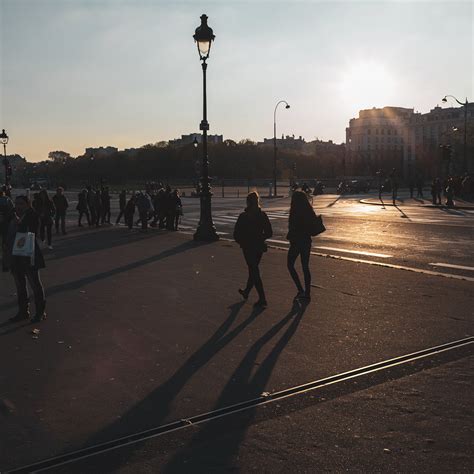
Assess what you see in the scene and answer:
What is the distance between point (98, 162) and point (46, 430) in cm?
16161

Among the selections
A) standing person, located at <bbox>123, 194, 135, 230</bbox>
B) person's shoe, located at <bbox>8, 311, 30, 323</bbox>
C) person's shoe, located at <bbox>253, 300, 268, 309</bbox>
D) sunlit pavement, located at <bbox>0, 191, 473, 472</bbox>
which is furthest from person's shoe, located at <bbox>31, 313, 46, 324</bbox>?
standing person, located at <bbox>123, 194, 135, 230</bbox>

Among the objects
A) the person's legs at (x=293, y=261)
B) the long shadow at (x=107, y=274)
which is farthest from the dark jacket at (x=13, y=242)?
the person's legs at (x=293, y=261)

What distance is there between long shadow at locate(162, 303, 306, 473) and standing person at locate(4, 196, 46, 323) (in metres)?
3.11

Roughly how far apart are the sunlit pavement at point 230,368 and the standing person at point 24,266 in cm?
34

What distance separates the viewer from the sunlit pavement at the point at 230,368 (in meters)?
4.16

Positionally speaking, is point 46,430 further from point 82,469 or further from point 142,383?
point 142,383

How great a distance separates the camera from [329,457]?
13.1 feet

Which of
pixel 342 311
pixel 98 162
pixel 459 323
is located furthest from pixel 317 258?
pixel 98 162

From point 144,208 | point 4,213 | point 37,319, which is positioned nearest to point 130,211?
point 144,208

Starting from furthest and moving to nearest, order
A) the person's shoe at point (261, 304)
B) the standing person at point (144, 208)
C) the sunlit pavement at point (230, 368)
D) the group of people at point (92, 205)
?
the group of people at point (92, 205), the standing person at point (144, 208), the person's shoe at point (261, 304), the sunlit pavement at point (230, 368)

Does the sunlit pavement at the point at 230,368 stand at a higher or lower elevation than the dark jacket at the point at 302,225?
lower

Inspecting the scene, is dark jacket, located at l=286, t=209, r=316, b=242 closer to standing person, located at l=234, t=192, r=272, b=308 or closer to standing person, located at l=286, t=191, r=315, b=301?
standing person, located at l=286, t=191, r=315, b=301

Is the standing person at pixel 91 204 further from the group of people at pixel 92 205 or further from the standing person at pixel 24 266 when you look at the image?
→ the standing person at pixel 24 266

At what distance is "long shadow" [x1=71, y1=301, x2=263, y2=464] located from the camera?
4.39 m
